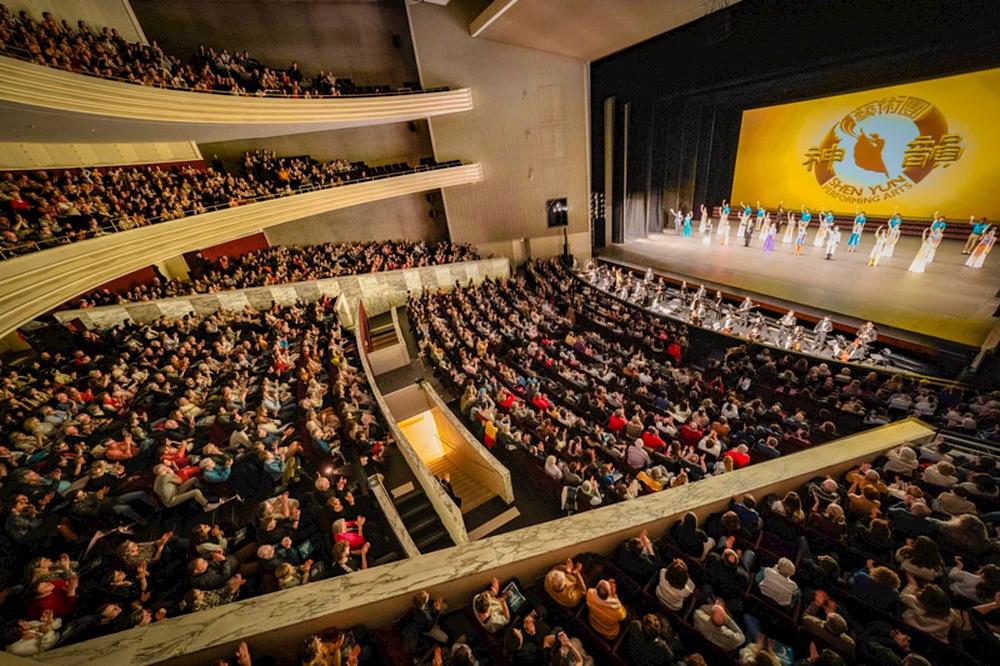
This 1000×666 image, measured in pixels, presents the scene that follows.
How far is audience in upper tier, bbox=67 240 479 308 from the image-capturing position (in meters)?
7.91

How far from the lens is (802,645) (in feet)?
7.82

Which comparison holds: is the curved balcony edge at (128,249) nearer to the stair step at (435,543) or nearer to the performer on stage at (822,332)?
the stair step at (435,543)

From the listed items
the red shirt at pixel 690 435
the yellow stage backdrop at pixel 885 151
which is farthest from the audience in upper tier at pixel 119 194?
the yellow stage backdrop at pixel 885 151

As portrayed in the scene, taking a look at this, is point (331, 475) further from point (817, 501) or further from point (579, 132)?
point (579, 132)

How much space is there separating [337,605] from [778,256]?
42.3 feet

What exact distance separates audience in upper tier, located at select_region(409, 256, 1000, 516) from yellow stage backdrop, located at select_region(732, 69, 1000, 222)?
7.74m

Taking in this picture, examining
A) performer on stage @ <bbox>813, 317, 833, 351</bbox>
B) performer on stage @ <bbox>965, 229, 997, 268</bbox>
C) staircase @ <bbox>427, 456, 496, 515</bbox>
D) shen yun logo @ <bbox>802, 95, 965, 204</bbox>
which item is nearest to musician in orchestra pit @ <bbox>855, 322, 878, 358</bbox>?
performer on stage @ <bbox>813, 317, 833, 351</bbox>

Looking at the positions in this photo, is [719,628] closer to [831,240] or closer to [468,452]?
[468,452]

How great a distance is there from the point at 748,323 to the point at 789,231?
5.44 m

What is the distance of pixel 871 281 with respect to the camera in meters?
8.38

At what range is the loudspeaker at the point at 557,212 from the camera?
1426 centimetres

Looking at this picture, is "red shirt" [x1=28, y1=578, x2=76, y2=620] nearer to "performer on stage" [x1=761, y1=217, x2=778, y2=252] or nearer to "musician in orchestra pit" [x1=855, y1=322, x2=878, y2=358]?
"musician in orchestra pit" [x1=855, y1=322, x2=878, y2=358]

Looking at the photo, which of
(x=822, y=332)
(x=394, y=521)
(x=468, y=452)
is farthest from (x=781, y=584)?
(x=822, y=332)

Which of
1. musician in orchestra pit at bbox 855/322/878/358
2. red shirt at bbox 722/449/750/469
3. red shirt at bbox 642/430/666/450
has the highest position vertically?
red shirt at bbox 722/449/750/469
